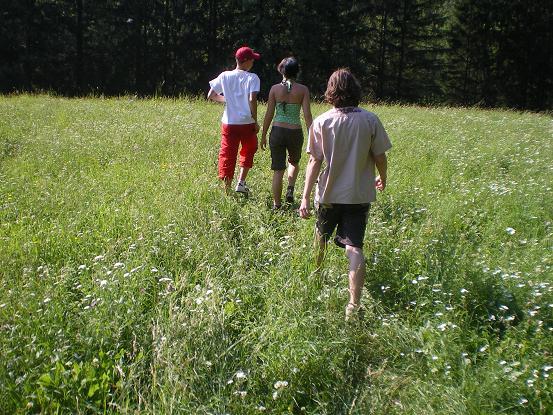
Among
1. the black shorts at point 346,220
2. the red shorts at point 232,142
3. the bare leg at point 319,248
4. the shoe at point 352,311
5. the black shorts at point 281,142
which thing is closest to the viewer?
the shoe at point 352,311

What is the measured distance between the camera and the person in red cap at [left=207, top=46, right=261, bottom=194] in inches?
224

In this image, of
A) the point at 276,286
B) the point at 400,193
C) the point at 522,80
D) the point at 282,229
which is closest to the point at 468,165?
the point at 400,193

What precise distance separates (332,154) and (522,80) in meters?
36.4

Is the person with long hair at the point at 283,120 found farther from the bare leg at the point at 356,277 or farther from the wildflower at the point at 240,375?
the wildflower at the point at 240,375

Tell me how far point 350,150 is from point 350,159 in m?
0.06

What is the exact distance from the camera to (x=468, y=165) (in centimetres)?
773

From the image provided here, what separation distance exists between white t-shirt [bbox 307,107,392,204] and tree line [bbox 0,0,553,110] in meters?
28.3

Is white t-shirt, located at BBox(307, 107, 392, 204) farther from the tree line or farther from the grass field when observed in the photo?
the tree line

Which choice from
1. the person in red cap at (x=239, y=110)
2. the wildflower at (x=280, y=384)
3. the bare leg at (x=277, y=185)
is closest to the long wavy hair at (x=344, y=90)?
the wildflower at (x=280, y=384)

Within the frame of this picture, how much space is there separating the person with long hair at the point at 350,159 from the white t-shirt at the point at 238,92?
2259 millimetres

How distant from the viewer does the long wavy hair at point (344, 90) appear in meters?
3.45

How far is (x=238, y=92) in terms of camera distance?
5727mm

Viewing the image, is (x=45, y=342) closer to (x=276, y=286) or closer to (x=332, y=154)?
(x=276, y=286)

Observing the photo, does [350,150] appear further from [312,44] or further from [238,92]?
[312,44]
